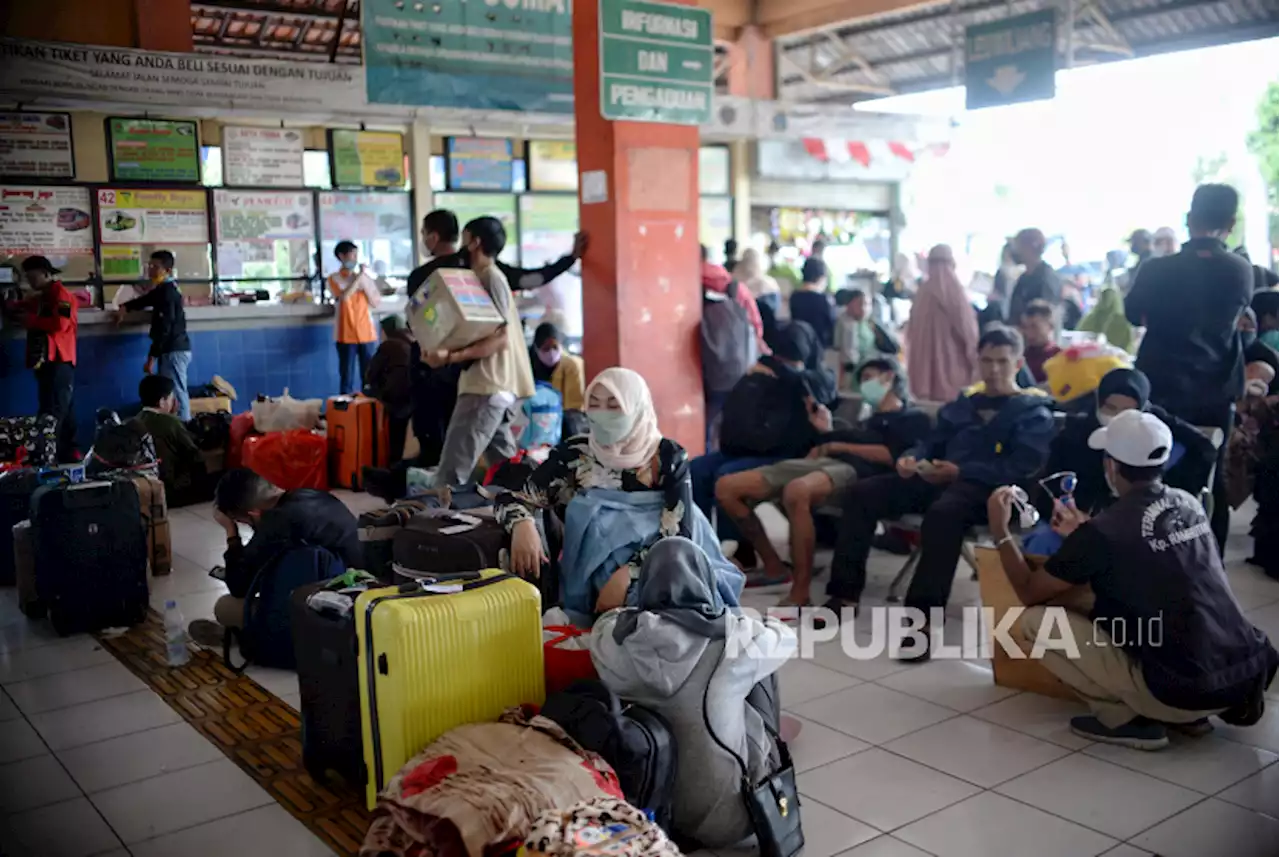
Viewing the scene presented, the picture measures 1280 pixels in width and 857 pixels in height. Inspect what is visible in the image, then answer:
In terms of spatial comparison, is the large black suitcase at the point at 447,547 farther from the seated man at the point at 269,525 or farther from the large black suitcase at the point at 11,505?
the large black suitcase at the point at 11,505

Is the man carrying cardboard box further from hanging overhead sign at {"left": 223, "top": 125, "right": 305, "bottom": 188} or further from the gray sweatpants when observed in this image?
hanging overhead sign at {"left": 223, "top": 125, "right": 305, "bottom": 188}

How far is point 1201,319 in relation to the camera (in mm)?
4906

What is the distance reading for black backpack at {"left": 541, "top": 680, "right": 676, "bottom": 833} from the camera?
2693mm

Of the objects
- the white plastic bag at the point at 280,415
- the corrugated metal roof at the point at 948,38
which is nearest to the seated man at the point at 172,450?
the white plastic bag at the point at 280,415

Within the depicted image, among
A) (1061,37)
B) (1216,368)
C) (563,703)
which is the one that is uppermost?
(1061,37)

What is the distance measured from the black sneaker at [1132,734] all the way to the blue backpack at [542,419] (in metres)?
3.99

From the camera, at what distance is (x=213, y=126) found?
10.9m

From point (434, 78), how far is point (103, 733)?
4404 millimetres

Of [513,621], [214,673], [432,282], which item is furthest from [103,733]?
[432,282]

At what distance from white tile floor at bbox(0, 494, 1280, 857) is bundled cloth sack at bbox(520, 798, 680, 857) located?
60 cm

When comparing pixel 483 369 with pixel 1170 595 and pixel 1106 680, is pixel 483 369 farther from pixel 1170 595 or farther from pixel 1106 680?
pixel 1170 595

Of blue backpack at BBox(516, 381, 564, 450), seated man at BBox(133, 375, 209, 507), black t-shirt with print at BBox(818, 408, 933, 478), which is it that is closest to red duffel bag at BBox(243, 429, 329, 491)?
seated man at BBox(133, 375, 209, 507)

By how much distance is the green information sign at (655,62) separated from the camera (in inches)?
250

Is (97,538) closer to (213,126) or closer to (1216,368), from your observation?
(1216,368)
